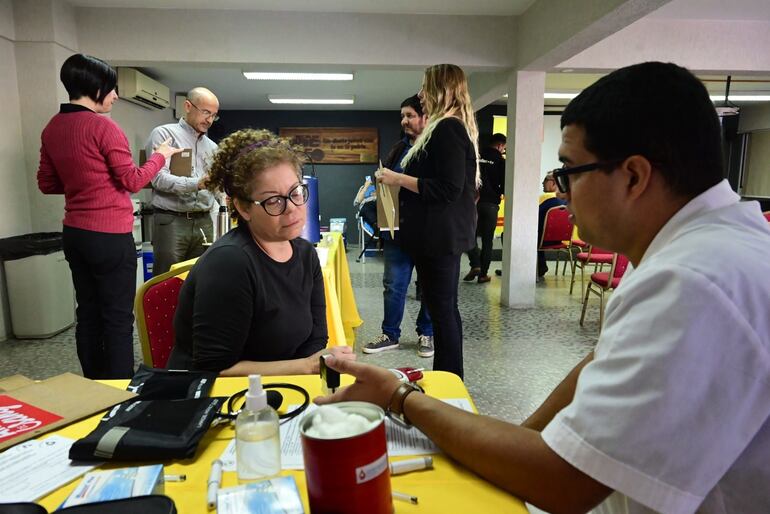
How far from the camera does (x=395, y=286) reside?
3.08m

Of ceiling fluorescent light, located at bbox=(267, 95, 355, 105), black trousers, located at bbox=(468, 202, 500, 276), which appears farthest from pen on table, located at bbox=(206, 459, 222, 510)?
ceiling fluorescent light, located at bbox=(267, 95, 355, 105)

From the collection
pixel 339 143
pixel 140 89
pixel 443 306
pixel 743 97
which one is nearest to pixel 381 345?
pixel 443 306

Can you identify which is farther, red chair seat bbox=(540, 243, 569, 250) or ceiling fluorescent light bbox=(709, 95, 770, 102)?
ceiling fluorescent light bbox=(709, 95, 770, 102)

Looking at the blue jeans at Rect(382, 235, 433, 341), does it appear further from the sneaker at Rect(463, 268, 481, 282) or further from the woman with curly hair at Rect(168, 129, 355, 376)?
the sneaker at Rect(463, 268, 481, 282)

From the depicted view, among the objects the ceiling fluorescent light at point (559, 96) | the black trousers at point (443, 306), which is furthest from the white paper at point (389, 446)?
the ceiling fluorescent light at point (559, 96)

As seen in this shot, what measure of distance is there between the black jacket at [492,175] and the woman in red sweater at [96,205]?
3.98m

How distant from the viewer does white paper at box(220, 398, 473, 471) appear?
72 cm

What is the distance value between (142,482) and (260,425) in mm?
165

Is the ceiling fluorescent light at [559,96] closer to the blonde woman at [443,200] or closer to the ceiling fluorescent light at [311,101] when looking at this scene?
the ceiling fluorescent light at [311,101]

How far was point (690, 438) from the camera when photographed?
19.6 inches

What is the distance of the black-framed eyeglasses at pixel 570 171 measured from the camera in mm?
679

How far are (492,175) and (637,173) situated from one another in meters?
5.07

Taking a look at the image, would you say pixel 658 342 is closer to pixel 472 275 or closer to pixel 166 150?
pixel 166 150

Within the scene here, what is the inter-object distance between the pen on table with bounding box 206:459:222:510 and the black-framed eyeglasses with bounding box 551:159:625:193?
2.25 ft
